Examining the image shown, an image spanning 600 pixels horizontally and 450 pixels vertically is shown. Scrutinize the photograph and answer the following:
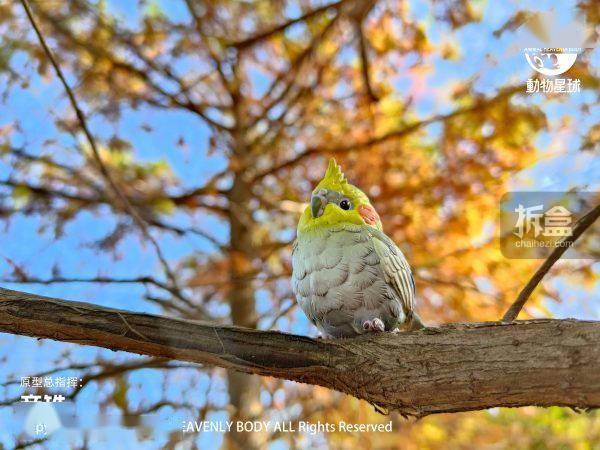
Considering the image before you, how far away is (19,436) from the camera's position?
1299mm

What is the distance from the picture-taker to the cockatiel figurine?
0.97m

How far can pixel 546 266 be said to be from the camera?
111cm

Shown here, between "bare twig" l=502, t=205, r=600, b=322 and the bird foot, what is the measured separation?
0.27 meters

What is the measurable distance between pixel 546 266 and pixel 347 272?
46cm

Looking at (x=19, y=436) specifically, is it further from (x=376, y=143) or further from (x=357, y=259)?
(x=376, y=143)

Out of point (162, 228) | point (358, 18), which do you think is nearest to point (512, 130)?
point (358, 18)

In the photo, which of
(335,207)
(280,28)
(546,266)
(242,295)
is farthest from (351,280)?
(280,28)

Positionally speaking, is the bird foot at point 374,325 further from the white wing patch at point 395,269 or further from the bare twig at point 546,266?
the bare twig at point 546,266

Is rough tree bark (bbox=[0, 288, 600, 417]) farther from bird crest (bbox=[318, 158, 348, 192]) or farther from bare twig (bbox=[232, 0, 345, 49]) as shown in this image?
bare twig (bbox=[232, 0, 345, 49])

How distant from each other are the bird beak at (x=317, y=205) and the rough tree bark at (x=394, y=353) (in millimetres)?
246

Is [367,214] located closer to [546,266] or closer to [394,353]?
[394,353]

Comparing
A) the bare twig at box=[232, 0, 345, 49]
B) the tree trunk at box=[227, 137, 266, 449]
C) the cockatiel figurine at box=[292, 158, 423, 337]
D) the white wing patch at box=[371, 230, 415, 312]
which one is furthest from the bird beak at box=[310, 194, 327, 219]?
the bare twig at box=[232, 0, 345, 49]

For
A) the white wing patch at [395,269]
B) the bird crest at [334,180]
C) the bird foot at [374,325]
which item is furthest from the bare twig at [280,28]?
the bird foot at [374,325]

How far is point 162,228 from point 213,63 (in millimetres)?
841
